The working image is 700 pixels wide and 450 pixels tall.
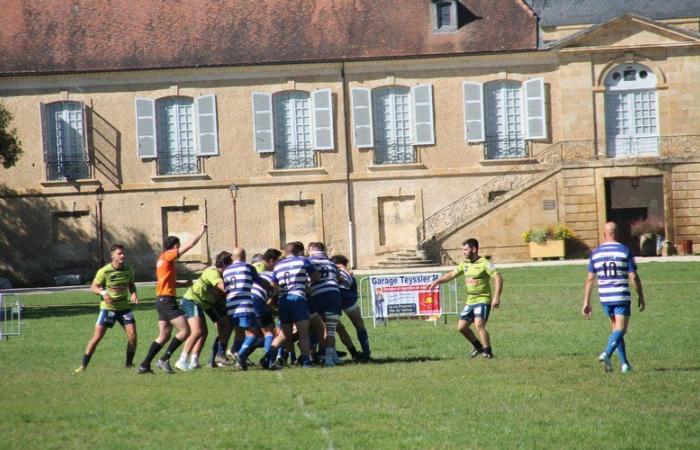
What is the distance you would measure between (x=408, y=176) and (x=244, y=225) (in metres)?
5.41

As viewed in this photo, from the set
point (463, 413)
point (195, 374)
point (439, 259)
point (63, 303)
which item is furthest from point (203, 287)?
point (439, 259)

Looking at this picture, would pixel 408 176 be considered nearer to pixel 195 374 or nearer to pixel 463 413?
pixel 195 374

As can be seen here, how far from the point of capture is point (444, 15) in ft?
136

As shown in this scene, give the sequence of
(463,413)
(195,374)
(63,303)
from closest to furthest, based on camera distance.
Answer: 1. (463,413)
2. (195,374)
3. (63,303)

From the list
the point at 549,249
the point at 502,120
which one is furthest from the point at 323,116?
the point at 549,249

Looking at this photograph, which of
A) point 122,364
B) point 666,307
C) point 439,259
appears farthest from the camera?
point 439,259

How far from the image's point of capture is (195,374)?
15008 millimetres

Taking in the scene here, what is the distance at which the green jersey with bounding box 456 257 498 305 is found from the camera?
624 inches

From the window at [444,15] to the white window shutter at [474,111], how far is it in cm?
204

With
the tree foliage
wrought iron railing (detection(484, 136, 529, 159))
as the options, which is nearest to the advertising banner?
the tree foliage

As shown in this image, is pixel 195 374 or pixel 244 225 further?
pixel 244 225

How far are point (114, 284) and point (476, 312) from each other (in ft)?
14.6

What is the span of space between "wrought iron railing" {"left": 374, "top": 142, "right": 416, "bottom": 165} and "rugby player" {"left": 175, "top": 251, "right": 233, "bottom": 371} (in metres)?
25.2

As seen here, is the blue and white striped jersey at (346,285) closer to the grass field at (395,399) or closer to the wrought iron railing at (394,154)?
the grass field at (395,399)
